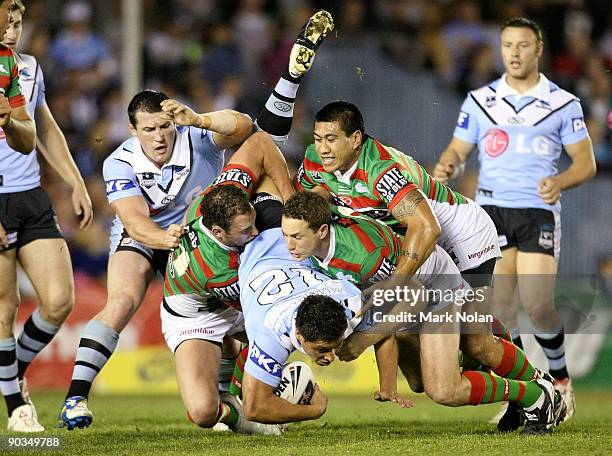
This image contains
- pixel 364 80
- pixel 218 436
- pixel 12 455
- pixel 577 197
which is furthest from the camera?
pixel 364 80

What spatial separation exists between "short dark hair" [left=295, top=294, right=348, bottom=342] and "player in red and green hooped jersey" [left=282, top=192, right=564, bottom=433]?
37cm

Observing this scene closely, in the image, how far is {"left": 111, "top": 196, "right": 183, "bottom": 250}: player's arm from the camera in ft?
23.3

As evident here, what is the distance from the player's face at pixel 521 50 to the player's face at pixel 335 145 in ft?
6.43

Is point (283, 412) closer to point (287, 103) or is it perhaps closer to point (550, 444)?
point (550, 444)


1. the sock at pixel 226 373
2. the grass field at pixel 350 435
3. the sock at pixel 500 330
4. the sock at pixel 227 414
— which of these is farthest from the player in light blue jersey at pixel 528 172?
the sock at pixel 227 414

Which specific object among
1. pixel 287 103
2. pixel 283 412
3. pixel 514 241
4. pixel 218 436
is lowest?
pixel 218 436

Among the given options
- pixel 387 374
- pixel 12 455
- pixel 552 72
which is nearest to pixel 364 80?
pixel 552 72

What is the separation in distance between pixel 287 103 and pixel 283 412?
2.31 metres

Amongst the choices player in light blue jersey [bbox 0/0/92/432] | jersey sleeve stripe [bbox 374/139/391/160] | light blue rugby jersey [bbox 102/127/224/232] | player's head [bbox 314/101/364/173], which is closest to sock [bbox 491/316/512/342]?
jersey sleeve stripe [bbox 374/139/391/160]

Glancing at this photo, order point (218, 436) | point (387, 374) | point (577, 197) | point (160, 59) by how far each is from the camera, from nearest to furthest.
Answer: point (387, 374)
point (218, 436)
point (577, 197)
point (160, 59)

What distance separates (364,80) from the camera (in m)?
13.6

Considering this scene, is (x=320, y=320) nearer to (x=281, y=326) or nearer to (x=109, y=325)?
(x=281, y=326)

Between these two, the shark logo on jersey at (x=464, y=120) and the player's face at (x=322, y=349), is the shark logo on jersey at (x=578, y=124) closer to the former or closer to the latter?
the shark logo on jersey at (x=464, y=120)

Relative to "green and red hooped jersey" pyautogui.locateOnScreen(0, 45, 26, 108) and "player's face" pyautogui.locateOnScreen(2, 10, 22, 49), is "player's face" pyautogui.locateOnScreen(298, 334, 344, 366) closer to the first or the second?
"green and red hooped jersey" pyautogui.locateOnScreen(0, 45, 26, 108)
